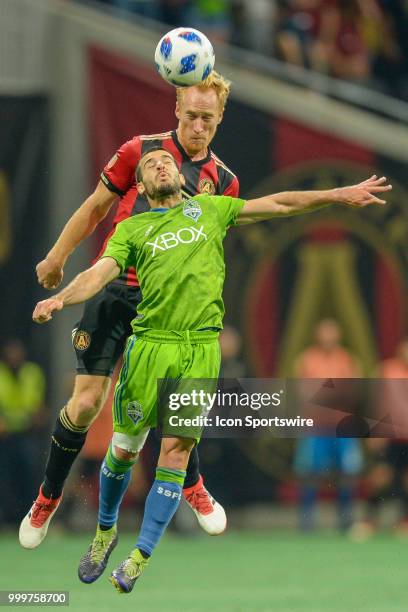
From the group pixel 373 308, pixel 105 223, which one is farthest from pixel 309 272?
pixel 105 223

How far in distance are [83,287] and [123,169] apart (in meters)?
1.20

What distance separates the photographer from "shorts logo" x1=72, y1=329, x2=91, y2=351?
960 centimetres

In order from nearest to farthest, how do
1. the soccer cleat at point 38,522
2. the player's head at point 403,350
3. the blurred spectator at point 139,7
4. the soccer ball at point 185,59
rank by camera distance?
1. the soccer ball at point 185,59
2. the soccer cleat at point 38,522
3. the player's head at point 403,350
4. the blurred spectator at point 139,7

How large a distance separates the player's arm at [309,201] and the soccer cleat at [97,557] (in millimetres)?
2206

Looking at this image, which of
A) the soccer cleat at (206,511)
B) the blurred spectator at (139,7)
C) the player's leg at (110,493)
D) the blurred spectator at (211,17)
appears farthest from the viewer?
the blurred spectator at (139,7)

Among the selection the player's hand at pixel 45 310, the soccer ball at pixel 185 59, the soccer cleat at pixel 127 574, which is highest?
the soccer ball at pixel 185 59

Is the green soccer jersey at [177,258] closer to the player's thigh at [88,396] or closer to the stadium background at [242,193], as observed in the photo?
the player's thigh at [88,396]

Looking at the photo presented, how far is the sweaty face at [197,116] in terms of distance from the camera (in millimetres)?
9375

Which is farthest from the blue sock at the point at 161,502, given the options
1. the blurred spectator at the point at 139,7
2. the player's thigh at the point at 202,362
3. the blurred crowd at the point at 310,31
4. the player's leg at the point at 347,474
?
the blurred spectator at the point at 139,7

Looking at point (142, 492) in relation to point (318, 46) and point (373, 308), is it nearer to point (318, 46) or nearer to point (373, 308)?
point (373, 308)

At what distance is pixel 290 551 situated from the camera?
1558 cm

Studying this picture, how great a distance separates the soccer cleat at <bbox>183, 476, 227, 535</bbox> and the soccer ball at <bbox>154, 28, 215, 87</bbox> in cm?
255

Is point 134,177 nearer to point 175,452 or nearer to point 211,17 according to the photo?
point 175,452

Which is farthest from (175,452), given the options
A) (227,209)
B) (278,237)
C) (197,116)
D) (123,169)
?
(278,237)
